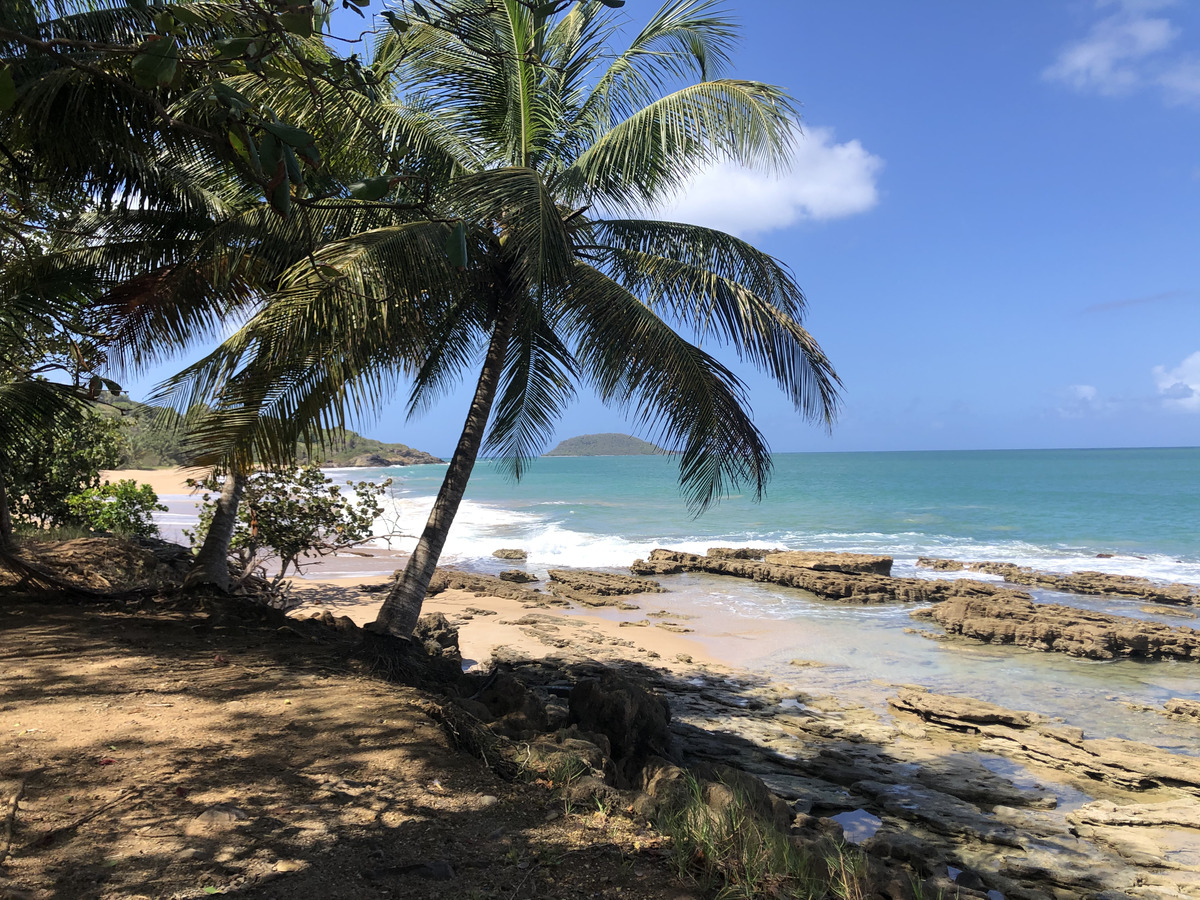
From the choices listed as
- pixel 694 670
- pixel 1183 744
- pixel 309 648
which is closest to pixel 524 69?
pixel 309 648

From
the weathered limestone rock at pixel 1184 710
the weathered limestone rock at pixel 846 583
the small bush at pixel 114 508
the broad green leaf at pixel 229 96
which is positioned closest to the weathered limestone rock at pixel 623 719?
the broad green leaf at pixel 229 96

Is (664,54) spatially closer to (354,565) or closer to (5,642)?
(5,642)

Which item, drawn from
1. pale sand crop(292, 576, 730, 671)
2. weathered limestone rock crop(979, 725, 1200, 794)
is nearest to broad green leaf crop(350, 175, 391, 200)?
weathered limestone rock crop(979, 725, 1200, 794)

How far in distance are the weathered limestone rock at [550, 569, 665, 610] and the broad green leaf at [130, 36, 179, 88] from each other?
15452 millimetres

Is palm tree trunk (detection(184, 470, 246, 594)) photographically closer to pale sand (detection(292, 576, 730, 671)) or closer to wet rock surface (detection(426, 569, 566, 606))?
pale sand (detection(292, 576, 730, 671))

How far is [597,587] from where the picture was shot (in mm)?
18422

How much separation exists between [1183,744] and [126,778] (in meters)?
10.6

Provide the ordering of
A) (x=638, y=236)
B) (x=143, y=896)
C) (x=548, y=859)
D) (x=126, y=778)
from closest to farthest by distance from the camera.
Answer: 1. (x=143, y=896)
2. (x=548, y=859)
3. (x=126, y=778)
4. (x=638, y=236)

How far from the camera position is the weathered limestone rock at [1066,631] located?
12516 millimetres

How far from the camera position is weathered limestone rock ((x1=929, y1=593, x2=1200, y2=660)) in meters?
12.5

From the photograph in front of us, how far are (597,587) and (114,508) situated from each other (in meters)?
10.2

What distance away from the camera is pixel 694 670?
11.3 metres

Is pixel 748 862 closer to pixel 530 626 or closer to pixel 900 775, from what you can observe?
pixel 900 775

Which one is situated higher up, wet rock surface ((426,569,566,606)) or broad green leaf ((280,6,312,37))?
broad green leaf ((280,6,312,37))
